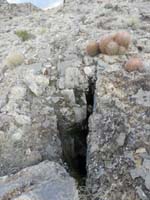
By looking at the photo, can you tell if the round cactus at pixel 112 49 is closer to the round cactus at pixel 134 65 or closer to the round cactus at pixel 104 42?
the round cactus at pixel 104 42

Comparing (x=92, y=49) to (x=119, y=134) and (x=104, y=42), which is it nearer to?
(x=104, y=42)

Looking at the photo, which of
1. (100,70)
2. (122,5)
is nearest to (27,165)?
A: (100,70)

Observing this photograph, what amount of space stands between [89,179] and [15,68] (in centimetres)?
480

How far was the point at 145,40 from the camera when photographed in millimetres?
13469

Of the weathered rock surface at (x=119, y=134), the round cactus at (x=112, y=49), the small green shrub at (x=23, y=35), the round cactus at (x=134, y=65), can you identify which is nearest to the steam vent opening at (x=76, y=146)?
the weathered rock surface at (x=119, y=134)

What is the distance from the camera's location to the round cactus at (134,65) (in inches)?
465

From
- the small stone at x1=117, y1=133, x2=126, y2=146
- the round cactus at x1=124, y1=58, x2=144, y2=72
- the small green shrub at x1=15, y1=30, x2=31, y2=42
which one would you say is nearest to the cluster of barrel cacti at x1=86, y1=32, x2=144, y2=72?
the round cactus at x1=124, y1=58, x2=144, y2=72

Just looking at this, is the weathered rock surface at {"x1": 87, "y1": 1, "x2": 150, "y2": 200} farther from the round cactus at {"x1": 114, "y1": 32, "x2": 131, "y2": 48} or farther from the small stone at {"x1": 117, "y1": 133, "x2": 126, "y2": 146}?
the round cactus at {"x1": 114, "y1": 32, "x2": 131, "y2": 48}

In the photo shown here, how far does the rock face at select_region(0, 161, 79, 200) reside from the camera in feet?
26.1

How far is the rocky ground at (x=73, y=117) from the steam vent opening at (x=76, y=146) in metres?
0.02

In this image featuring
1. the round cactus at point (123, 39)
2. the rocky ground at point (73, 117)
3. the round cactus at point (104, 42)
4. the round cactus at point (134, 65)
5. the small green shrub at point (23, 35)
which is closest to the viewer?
the rocky ground at point (73, 117)

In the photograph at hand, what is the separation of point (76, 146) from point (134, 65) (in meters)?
2.61

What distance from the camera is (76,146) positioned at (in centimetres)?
1078

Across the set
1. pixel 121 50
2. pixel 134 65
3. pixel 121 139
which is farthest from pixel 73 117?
pixel 121 50
